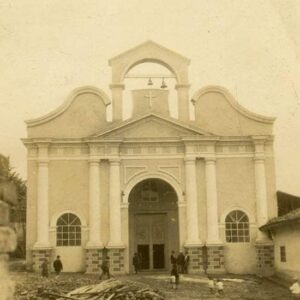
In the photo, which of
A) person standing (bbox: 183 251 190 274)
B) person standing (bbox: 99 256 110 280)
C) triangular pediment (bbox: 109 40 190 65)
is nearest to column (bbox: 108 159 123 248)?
person standing (bbox: 99 256 110 280)

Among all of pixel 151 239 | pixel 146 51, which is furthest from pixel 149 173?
pixel 146 51

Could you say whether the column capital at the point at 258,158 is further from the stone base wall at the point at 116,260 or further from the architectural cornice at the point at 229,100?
the stone base wall at the point at 116,260

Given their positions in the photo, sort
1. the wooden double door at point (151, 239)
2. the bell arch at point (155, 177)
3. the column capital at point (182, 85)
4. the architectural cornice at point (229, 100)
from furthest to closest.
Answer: the wooden double door at point (151, 239)
the architectural cornice at point (229, 100)
the column capital at point (182, 85)
the bell arch at point (155, 177)

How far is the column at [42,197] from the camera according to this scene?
21953 millimetres

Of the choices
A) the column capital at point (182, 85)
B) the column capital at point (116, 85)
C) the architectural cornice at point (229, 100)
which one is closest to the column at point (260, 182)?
the architectural cornice at point (229, 100)

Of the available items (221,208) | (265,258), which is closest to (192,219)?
(221,208)

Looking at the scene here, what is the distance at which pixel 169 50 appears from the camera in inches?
914

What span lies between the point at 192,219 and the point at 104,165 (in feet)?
13.7

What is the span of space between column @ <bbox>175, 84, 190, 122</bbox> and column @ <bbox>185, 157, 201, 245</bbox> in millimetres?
1785

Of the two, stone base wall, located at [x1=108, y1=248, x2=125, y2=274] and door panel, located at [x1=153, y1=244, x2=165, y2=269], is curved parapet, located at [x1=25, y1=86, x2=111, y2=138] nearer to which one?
stone base wall, located at [x1=108, y1=248, x2=125, y2=274]

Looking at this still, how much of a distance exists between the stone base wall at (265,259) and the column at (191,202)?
245cm

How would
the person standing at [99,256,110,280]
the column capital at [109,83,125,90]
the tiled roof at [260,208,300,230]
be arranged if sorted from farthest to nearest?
the column capital at [109,83,125,90], the person standing at [99,256,110,280], the tiled roof at [260,208,300,230]

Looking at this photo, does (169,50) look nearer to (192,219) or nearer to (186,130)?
(186,130)

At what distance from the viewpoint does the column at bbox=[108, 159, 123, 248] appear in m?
22.0
